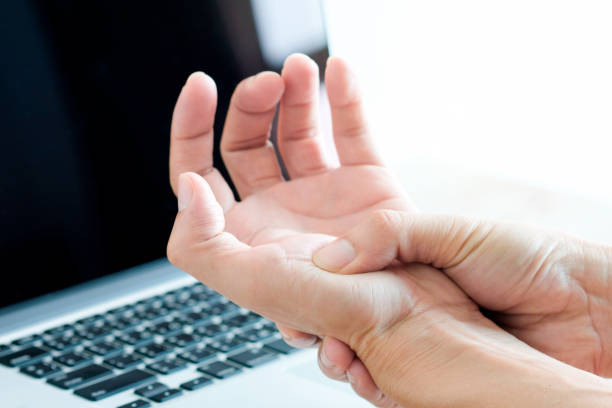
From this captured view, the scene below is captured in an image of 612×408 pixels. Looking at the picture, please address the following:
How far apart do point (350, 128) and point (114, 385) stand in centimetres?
36

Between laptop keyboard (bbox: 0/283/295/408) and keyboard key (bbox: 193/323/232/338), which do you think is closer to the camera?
laptop keyboard (bbox: 0/283/295/408)

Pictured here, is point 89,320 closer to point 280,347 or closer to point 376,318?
Result: point 280,347

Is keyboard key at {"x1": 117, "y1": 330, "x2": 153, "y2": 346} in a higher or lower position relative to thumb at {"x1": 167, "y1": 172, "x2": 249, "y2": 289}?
lower

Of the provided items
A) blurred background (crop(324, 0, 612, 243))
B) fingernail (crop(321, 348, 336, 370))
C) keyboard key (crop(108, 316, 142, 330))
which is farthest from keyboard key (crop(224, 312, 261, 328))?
blurred background (crop(324, 0, 612, 243))

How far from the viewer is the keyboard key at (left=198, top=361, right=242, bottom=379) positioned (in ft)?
2.29

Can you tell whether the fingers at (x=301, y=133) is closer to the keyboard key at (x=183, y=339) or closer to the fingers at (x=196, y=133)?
the fingers at (x=196, y=133)

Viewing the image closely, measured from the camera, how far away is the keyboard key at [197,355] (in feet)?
2.39

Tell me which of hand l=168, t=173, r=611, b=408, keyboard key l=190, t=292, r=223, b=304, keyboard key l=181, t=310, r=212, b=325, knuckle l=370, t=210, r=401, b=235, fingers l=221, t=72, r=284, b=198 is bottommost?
keyboard key l=190, t=292, r=223, b=304

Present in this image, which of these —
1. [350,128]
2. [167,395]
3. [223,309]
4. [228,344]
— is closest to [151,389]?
[167,395]

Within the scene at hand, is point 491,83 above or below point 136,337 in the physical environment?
above

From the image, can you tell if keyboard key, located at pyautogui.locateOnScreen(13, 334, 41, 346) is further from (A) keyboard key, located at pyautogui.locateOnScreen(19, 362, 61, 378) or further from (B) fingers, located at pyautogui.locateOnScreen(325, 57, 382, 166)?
(B) fingers, located at pyautogui.locateOnScreen(325, 57, 382, 166)

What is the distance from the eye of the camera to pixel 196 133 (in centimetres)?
71

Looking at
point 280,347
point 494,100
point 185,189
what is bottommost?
point 280,347

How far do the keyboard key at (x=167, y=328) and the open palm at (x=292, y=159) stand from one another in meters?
0.18
